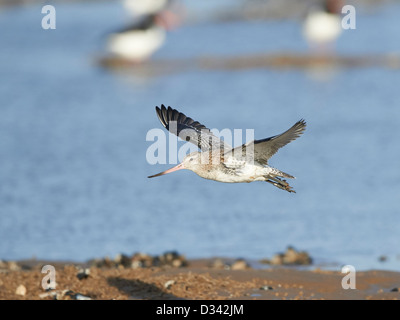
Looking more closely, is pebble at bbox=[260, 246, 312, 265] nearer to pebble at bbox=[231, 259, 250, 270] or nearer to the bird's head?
pebble at bbox=[231, 259, 250, 270]

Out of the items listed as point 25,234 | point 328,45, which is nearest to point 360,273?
point 25,234

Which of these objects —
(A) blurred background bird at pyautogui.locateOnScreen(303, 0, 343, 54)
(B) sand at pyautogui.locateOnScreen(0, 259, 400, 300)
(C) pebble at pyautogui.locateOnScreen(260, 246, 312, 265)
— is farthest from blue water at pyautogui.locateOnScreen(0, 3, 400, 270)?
(B) sand at pyautogui.locateOnScreen(0, 259, 400, 300)

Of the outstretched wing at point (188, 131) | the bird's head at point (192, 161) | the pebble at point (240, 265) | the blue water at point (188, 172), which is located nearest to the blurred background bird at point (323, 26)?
the blue water at point (188, 172)

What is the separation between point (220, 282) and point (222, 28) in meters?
19.8

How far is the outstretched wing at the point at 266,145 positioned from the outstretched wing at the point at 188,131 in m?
0.56

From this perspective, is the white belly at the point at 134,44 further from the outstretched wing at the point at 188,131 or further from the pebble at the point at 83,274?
the pebble at the point at 83,274

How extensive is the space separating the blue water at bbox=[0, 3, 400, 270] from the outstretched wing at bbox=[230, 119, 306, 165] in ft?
8.92

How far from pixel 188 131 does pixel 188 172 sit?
552 centimetres

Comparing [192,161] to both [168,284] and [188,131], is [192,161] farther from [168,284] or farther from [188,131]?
[168,284]

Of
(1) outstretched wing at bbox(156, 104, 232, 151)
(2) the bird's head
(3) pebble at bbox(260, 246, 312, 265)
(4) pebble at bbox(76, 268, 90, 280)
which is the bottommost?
(4) pebble at bbox(76, 268, 90, 280)

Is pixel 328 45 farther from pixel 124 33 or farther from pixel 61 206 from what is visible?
pixel 61 206

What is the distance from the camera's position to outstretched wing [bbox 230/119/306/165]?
7418mm

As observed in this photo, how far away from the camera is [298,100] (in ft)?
62.2

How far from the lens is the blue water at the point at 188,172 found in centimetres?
1139
